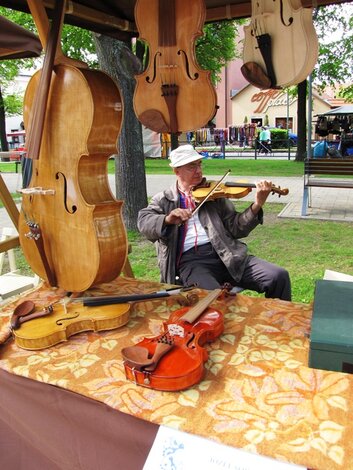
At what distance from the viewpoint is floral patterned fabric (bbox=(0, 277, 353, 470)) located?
1000mm

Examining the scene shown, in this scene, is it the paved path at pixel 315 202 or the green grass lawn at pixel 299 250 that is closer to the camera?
the green grass lawn at pixel 299 250

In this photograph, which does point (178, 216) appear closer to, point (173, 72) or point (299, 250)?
point (173, 72)

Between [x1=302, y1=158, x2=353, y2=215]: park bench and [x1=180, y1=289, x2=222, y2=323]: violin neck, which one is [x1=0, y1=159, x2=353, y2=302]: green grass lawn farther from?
[x1=180, y1=289, x2=222, y2=323]: violin neck

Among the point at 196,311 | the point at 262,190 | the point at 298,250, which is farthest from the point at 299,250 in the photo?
the point at 196,311

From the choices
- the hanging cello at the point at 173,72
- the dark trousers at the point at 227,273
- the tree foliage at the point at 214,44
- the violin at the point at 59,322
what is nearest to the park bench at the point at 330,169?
the dark trousers at the point at 227,273

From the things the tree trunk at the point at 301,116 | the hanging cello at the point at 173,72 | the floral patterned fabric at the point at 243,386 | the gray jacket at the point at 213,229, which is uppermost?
the tree trunk at the point at 301,116

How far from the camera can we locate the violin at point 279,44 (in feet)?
5.19

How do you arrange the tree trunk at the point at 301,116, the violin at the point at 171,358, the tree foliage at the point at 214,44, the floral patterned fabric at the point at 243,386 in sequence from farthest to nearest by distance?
the tree trunk at the point at 301,116 < the tree foliage at the point at 214,44 < the violin at the point at 171,358 < the floral patterned fabric at the point at 243,386

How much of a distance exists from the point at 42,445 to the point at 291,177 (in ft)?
31.0

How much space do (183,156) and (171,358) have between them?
130 centimetres

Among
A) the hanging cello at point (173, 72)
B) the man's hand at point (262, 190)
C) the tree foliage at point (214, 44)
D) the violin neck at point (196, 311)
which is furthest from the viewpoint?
the tree foliage at point (214, 44)

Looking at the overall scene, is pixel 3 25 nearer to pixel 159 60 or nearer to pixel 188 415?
pixel 159 60

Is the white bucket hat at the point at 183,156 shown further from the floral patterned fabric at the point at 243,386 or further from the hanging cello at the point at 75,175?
the floral patterned fabric at the point at 243,386

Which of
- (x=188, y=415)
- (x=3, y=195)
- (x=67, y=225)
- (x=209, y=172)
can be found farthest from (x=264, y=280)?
(x=209, y=172)
